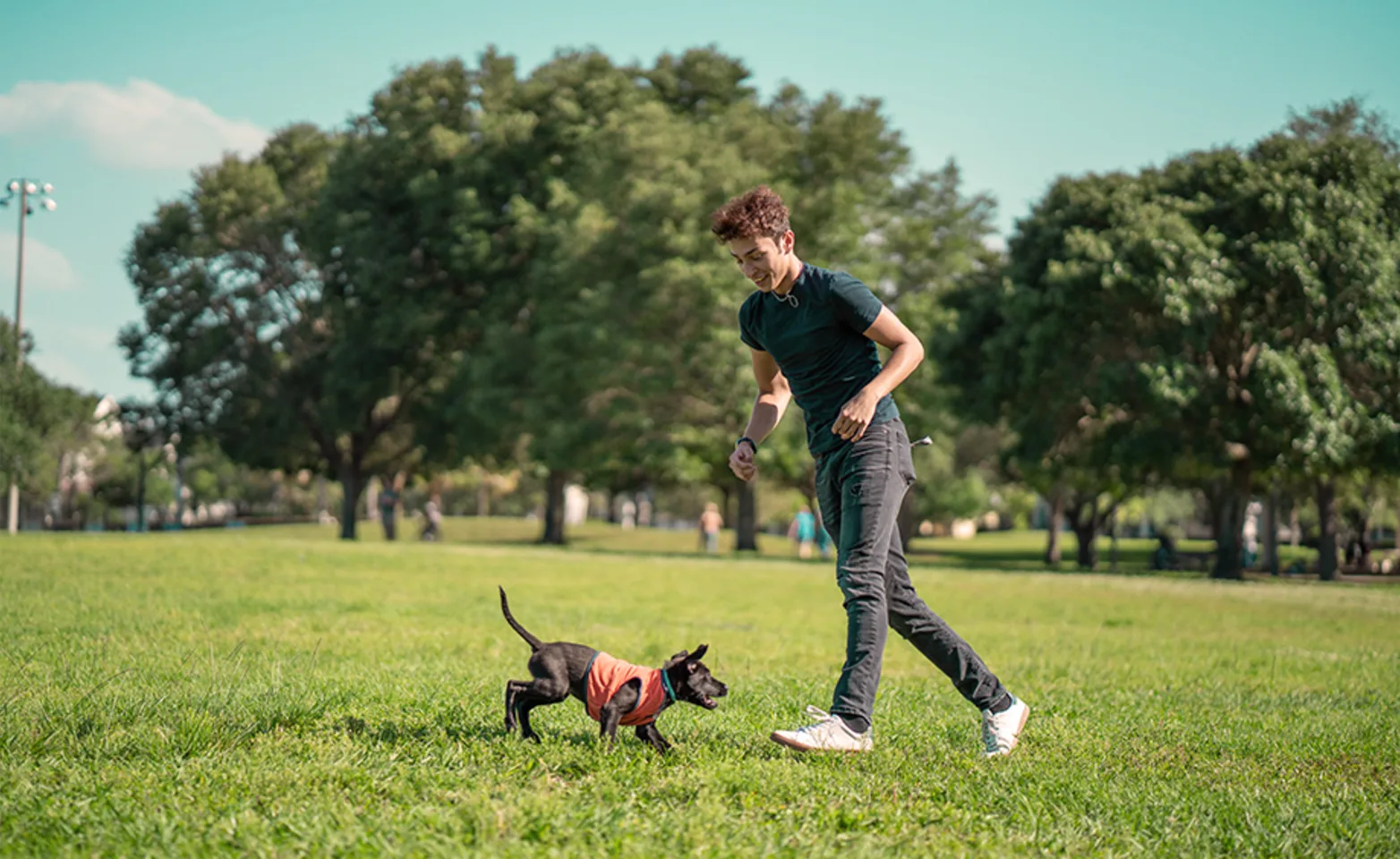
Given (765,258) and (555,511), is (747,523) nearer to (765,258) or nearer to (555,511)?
(555,511)

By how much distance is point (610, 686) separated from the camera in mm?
4625

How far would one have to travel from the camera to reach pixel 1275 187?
2978 cm

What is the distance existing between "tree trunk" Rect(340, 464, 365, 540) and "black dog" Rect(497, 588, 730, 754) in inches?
1649

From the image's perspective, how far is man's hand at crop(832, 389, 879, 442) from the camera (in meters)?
4.82

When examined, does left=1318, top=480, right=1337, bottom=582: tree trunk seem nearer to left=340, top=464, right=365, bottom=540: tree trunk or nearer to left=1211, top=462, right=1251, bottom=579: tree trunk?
left=1211, top=462, right=1251, bottom=579: tree trunk

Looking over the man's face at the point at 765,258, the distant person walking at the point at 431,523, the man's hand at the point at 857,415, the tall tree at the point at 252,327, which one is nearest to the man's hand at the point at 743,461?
the man's hand at the point at 857,415

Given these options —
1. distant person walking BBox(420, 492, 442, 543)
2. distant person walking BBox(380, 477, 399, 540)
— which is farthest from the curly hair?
distant person walking BBox(420, 492, 442, 543)

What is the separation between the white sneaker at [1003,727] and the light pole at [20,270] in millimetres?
29527

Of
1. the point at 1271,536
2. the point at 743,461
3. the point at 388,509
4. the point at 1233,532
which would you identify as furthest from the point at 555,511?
the point at 743,461

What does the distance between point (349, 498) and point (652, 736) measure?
42859 millimetres

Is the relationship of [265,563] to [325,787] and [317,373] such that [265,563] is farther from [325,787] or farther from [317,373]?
[317,373]

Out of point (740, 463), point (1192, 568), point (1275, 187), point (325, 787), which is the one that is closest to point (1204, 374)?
point (1275, 187)

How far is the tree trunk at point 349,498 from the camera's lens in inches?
1772

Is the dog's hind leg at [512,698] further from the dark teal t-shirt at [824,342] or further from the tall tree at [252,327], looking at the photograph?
the tall tree at [252,327]
